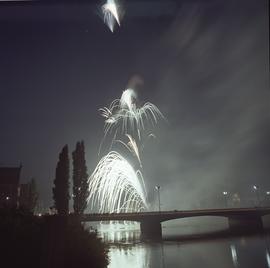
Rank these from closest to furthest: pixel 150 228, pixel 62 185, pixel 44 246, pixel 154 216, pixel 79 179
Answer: pixel 44 246 → pixel 62 185 → pixel 79 179 → pixel 154 216 → pixel 150 228

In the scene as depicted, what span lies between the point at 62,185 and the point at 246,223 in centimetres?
4903

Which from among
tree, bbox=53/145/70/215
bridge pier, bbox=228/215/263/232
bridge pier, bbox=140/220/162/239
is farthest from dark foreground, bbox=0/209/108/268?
bridge pier, bbox=228/215/263/232

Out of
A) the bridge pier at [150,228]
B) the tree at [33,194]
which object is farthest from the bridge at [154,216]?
the tree at [33,194]

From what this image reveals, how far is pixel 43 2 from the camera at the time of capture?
528cm

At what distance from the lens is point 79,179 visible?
3519 centimetres

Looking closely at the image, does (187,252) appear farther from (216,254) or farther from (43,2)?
(43,2)

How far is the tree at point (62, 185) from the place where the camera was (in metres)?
31.9

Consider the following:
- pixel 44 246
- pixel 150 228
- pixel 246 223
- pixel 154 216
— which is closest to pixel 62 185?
pixel 154 216

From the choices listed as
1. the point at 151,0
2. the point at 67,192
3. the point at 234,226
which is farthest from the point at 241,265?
the point at 234,226

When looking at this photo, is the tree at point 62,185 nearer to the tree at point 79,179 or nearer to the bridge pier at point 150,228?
the tree at point 79,179

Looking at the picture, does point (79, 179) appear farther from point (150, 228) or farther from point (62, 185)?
point (150, 228)

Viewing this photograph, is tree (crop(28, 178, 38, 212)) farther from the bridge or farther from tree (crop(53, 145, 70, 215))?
Answer: tree (crop(53, 145, 70, 215))

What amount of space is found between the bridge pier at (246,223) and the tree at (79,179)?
128 feet

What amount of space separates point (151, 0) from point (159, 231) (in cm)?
4899
